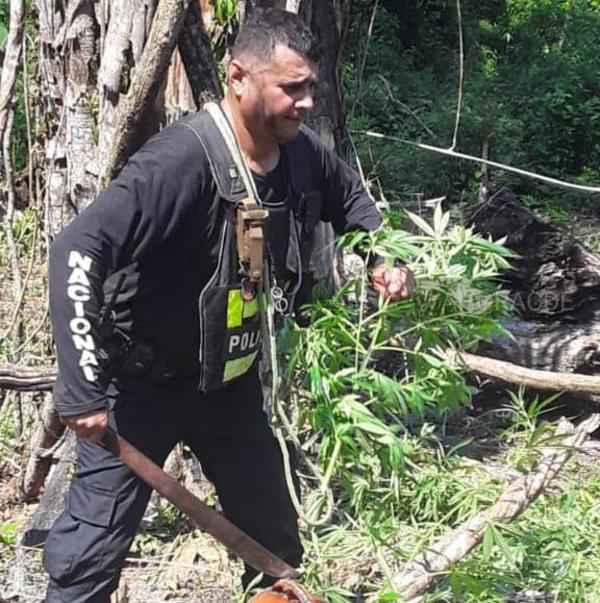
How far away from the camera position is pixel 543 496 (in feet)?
14.6

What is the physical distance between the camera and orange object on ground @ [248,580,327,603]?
2.85m

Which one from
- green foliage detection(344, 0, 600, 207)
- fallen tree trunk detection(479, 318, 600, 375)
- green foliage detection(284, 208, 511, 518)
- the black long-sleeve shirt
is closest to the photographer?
the black long-sleeve shirt

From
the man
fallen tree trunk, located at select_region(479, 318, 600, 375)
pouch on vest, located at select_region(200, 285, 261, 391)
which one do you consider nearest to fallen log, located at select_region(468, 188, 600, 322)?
fallen tree trunk, located at select_region(479, 318, 600, 375)

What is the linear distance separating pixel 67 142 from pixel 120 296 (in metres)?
1.30

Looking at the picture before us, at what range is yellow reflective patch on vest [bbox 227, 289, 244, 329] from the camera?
2963 millimetres

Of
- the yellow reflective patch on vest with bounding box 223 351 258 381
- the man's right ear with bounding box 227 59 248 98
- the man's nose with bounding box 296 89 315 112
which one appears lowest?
the yellow reflective patch on vest with bounding box 223 351 258 381

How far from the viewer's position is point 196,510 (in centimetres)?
296

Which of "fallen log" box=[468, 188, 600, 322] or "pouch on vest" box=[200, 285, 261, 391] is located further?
"fallen log" box=[468, 188, 600, 322]

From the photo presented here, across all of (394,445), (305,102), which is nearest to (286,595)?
(394,445)

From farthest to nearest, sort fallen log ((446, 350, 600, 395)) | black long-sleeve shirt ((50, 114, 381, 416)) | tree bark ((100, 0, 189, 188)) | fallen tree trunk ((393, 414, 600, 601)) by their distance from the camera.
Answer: fallen log ((446, 350, 600, 395)) → fallen tree trunk ((393, 414, 600, 601)) → tree bark ((100, 0, 189, 188)) → black long-sleeve shirt ((50, 114, 381, 416))

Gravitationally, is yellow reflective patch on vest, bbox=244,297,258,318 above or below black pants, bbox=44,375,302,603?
above

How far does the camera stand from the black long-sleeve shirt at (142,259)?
8.78 feet

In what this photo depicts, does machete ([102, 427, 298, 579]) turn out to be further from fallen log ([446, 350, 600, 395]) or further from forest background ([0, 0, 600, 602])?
fallen log ([446, 350, 600, 395])

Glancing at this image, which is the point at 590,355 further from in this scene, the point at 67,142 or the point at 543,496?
the point at 67,142
